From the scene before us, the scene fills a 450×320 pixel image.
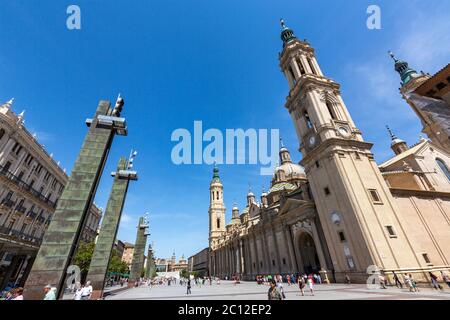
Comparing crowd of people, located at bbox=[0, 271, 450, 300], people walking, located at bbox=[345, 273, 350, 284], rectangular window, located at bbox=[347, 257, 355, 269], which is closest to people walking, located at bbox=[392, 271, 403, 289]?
crowd of people, located at bbox=[0, 271, 450, 300]

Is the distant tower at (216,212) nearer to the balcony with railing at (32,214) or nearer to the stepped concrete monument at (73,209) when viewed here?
the balcony with railing at (32,214)

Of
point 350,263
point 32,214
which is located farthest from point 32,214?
point 350,263

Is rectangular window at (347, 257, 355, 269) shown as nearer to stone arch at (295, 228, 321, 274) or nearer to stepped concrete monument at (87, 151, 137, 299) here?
stone arch at (295, 228, 321, 274)

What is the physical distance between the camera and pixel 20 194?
2603 cm

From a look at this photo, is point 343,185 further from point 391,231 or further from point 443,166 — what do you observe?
point 443,166

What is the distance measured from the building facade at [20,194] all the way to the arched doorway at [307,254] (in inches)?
1406

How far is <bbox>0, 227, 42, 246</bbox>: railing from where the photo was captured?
23.2 meters

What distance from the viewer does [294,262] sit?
3294 centimetres

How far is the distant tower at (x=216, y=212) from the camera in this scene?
80.9m

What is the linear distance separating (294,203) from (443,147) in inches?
1156

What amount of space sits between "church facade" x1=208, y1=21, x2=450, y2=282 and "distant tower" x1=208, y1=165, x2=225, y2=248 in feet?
120
